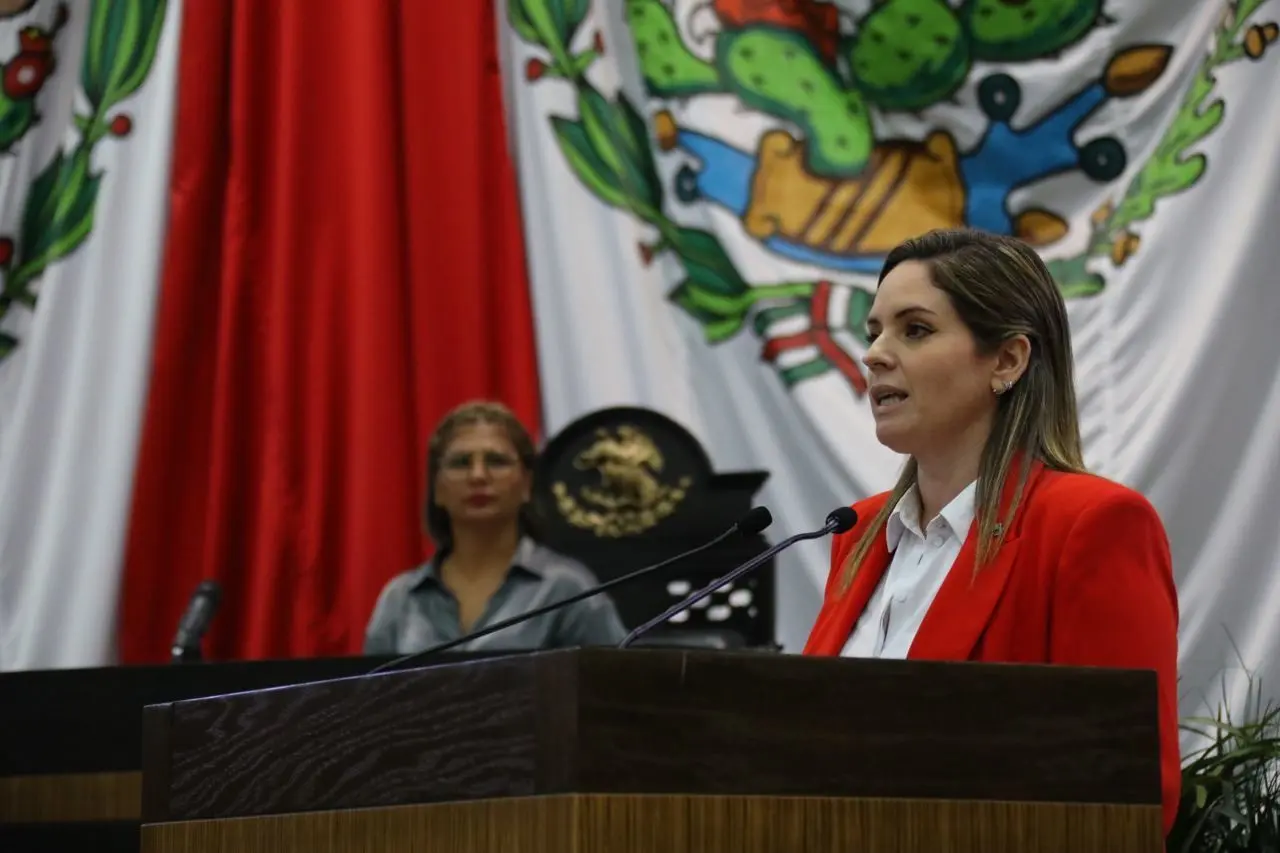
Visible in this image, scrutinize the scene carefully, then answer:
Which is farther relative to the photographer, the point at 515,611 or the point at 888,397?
the point at 515,611

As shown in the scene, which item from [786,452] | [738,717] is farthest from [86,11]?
[738,717]

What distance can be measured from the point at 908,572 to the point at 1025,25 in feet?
9.29

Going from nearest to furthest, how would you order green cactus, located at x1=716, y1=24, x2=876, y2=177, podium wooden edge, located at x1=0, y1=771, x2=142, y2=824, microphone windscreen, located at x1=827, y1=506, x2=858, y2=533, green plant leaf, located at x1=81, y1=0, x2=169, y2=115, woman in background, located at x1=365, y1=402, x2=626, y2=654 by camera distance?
microphone windscreen, located at x1=827, y1=506, x2=858, y2=533
podium wooden edge, located at x1=0, y1=771, x2=142, y2=824
woman in background, located at x1=365, y1=402, x2=626, y2=654
green cactus, located at x1=716, y1=24, x2=876, y2=177
green plant leaf, located at x1=81, y1=0, x2=169, y2=115

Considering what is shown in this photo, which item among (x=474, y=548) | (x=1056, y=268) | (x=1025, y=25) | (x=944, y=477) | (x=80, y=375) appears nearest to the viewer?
(x=944, y=477)

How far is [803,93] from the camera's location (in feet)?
15.7

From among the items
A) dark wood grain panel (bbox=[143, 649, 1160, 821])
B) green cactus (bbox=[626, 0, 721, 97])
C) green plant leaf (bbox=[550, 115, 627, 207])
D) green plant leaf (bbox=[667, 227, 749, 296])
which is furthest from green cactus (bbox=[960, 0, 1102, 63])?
dark wood grain panel (bbox=[143, 649, 1160, 821])

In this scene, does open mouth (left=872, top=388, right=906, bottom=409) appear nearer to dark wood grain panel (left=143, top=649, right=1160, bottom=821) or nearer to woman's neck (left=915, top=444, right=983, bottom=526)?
woman's neck (left=915, top=444, right=983, bottom=526)

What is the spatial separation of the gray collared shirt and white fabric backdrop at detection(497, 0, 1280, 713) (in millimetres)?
888

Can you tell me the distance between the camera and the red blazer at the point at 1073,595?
1.84 m

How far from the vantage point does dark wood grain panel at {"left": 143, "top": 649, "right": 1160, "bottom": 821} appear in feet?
4.55

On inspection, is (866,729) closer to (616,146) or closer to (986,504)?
(986,504)

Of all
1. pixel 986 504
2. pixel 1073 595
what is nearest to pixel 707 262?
pixel 986 504

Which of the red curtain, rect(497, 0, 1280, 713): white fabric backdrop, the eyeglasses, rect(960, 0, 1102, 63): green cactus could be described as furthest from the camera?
the red curtain

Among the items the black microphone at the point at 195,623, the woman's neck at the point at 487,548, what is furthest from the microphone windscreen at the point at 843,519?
the black microphone at the point at 195,623
